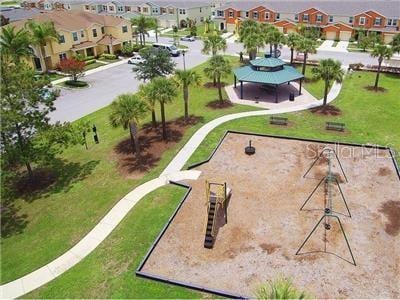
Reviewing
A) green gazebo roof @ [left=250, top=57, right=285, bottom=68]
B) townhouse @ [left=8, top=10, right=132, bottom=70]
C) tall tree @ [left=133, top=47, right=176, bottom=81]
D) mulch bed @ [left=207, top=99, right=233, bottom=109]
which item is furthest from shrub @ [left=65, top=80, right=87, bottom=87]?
green gazebo roof @ [left=250, top=57, right=285, bottom=68]

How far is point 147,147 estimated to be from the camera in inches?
1313

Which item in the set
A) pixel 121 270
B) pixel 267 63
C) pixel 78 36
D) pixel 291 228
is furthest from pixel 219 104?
pixel 78 36

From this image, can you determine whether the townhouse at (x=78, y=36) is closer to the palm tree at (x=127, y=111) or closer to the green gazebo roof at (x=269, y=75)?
the green gazebo roof at (x=269, y=75)

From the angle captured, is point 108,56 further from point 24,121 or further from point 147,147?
point 24,121

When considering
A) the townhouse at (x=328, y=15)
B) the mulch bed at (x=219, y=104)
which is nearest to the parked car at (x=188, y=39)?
the townhouse at (x=328, y=15)

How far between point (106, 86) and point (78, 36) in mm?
16239

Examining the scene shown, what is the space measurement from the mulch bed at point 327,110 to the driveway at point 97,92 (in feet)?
76.2

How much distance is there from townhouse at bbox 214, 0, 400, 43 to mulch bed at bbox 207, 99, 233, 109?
40.6 metres

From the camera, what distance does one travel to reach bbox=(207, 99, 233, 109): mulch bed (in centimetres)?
4219

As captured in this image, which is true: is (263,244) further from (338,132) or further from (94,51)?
(94,51)

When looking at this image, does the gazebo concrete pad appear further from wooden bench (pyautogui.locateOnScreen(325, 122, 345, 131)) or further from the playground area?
the playground area

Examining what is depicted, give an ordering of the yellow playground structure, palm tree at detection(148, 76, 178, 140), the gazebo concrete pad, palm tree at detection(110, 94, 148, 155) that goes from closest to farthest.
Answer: the yellow playground structure
palm tree at detection(110, 94, 148, 155)
palm tree at detection(148, 76, 178, 140)
the gazebo concrete pad

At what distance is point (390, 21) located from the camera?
68875mm

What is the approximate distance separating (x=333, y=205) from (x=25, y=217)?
21294 mm
